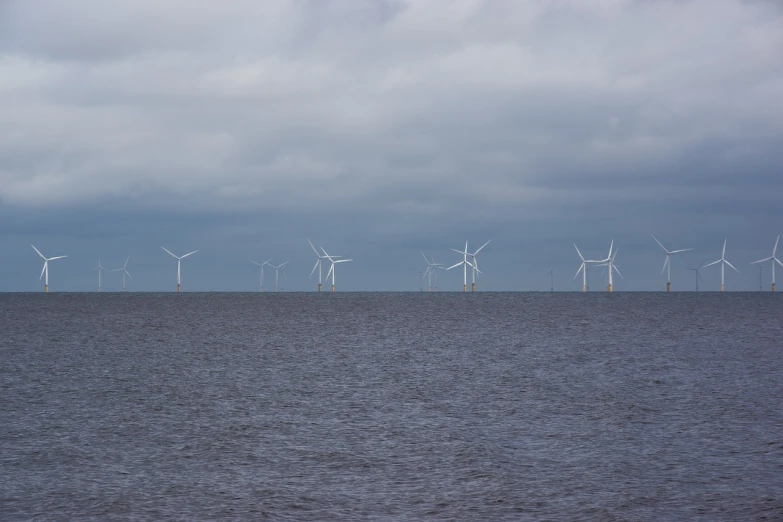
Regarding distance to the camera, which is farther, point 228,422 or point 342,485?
point 228,422

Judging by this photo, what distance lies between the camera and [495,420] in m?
30.5

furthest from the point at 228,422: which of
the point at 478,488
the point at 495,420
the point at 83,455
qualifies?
the point at 478,488

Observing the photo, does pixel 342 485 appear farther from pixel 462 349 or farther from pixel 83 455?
pixel 462 349

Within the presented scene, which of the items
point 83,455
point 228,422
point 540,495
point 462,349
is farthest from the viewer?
point 462,349

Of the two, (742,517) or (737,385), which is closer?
(742,517)

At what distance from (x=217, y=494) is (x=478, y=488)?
6170 mm

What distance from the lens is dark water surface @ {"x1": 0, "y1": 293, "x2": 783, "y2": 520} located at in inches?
750

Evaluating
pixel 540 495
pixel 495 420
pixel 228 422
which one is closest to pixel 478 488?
pixel 540 495

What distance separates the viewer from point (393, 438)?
26.8 metres

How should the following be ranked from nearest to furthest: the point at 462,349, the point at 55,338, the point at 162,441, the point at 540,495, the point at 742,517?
the point at 742,517, the point at 540,495, the point at 162,441, the point at 462,349, the point at 55,338

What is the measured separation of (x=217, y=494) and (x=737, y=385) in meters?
29.1

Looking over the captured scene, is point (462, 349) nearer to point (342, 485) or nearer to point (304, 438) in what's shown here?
Result: point (304, 438)

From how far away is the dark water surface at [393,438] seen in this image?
19062 millimetres

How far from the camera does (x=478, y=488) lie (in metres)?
20.3
